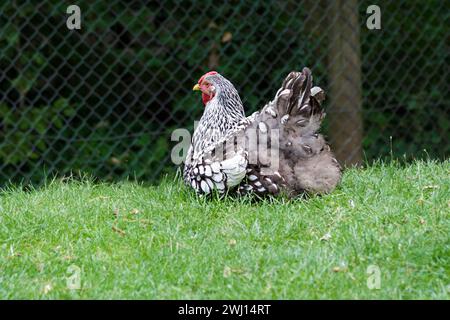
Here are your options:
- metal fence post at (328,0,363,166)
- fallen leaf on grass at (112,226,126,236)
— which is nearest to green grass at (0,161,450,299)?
fallen leaf on grass at (112,226,126,236)

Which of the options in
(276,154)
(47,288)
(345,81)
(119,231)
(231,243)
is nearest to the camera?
(47,288)

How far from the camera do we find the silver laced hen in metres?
4.66

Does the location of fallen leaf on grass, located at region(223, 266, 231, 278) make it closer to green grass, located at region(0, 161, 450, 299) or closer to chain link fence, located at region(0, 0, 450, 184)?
green grass, located at region(0, 161, 450, 299)

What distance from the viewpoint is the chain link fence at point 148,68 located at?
6.97 m

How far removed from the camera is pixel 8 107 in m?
7.12

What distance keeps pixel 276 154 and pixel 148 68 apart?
9.20 feet

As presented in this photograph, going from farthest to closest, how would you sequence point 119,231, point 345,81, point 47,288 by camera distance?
point 345,81 → point 119,231 → point 47,288

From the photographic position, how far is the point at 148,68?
23.9ft

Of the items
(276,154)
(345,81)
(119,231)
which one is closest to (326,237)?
(276,154)

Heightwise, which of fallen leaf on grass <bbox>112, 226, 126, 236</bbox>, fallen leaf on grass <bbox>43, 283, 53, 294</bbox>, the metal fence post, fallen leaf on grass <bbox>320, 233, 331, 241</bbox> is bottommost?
fallen leaf on grass <bbox>43, 283, 53, 294</bbox>

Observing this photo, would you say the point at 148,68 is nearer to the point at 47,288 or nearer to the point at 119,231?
the point at 119,231

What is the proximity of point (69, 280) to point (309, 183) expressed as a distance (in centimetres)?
154

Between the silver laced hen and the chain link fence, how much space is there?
6.48 feet
